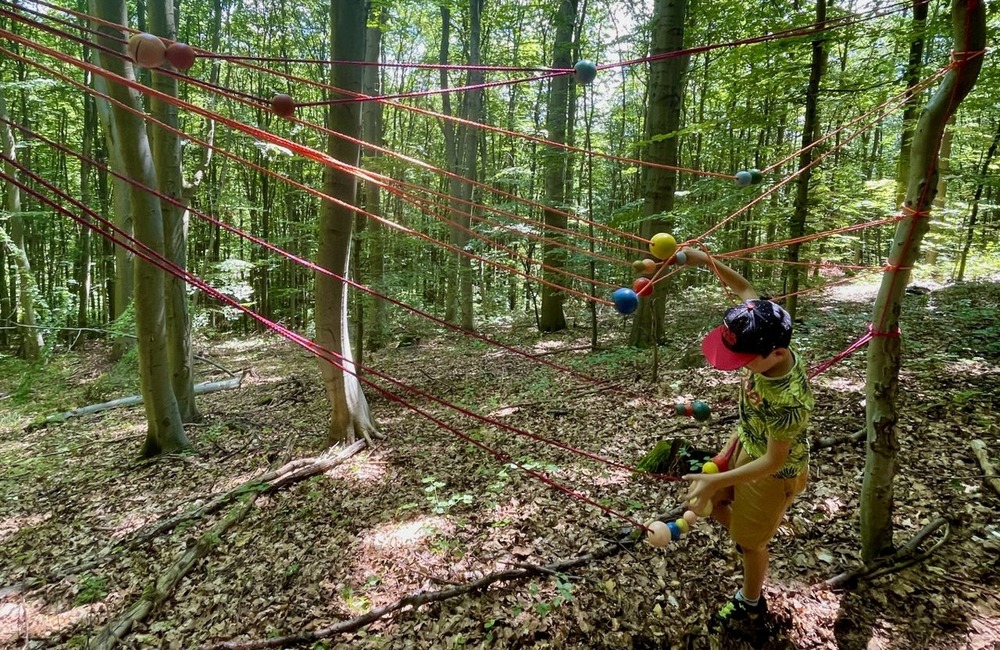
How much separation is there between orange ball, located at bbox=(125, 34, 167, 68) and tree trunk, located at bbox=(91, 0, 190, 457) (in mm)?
3536

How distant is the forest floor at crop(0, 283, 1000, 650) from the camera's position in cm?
262

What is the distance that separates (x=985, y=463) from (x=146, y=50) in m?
4.92

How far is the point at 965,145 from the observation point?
10.3 metres

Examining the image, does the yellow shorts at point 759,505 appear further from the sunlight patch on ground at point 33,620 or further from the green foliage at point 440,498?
the sunlight patch on ground at point 33,620

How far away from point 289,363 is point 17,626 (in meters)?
7.67

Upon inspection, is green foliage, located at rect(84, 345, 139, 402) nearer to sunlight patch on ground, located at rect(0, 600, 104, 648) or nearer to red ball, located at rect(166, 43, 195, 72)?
sunlight patch on ground, located at rect(0, 600, 104, 648)

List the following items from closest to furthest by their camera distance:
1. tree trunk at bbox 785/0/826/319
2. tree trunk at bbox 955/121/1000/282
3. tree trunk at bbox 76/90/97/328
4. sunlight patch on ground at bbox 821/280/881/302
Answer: tree trunk at bbox 785/0/826/319 → tree trunk at bbox 955/121/1000/282 → sunlight patch on ground at bbox 821/280/881/302 → tree trunk at bbox 76/90/97/328

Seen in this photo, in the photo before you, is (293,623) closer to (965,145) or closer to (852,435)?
(852,435)

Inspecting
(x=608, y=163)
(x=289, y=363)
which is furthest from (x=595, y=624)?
(x=608, y=163)

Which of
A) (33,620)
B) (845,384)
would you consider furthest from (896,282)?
(33,620)

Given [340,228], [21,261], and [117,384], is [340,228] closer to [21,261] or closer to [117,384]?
[117,384]

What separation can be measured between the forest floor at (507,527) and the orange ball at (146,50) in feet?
9.44

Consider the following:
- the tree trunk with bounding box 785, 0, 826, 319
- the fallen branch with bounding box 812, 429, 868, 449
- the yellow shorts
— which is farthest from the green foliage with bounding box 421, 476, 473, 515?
the tree trunk with bounding box 785, 0, 826, 319

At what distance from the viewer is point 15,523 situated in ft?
15.2
